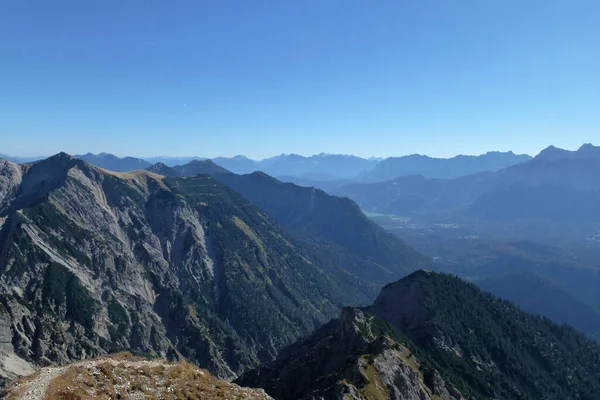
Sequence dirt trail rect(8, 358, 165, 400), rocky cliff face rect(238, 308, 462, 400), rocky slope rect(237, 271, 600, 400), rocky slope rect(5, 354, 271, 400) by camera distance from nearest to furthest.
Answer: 1. dirt trail rect(8, 358, 165, 400)
2. rocky slope rect(5, 354, 271, 400)
3. rocky cliff face rect(238, 308, 462, 400)
4. rocky slope rect(237, 271, 600, 400)

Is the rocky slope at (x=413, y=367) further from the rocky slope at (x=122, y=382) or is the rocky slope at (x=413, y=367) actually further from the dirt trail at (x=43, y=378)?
the dirt trail at (x=43, y=378)

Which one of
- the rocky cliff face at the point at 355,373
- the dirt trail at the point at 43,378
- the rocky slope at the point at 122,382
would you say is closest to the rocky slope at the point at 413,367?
the rocky cliff face at the point at 355,373

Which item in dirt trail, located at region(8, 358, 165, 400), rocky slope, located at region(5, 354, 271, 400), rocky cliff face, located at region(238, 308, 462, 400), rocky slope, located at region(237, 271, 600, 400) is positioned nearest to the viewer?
dirt trail, located at region(8, 358, 165, 400)

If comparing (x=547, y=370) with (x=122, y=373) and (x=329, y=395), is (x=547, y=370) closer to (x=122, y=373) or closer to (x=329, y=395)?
(x=329, y=395)

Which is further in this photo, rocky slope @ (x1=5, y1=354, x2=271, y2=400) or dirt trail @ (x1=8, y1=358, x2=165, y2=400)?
rocky slope @ (x1=5, y1=354, x2=271, y2=400)

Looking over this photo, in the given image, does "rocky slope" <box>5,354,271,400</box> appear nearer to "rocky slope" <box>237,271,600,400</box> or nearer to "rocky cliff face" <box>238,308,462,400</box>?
"rocky cliff face" <box>238,308,462,400</box>

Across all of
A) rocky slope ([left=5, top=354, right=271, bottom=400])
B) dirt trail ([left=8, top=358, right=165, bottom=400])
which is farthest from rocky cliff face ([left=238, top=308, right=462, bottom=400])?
dirt trail ([left=8, top=358, right=165, bottom=400])
